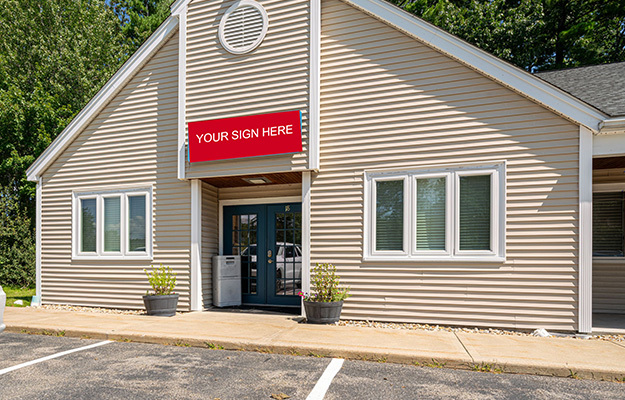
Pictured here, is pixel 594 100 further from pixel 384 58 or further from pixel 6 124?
pixel 6 124

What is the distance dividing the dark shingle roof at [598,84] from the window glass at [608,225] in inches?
83.6

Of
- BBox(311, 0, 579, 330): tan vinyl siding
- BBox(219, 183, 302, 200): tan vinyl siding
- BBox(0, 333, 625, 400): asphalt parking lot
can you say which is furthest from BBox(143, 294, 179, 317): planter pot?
BBox(311, 0, 579, 330): tan vinyl siding

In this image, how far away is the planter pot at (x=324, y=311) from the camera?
6777 millimetres

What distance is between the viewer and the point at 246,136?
7656 mm

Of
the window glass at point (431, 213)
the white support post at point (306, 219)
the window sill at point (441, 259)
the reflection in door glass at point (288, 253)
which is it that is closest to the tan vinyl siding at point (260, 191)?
the reflection in door glass at point (288, 253)

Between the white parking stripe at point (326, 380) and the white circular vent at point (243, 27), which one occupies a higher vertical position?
the white circular vent at point (243, 27)

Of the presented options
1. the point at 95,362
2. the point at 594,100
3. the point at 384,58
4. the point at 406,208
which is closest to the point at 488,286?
the point at 406,208

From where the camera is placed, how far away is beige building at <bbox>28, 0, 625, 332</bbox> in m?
6.32

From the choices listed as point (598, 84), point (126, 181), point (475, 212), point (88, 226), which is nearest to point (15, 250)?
point (88, 226)

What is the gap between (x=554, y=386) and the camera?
164 inches

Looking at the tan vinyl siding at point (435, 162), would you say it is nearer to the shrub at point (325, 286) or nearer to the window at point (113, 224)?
the shrub at point (325, 286)

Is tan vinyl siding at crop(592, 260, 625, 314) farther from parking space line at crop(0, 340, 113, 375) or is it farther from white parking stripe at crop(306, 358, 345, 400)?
parking space line at crop(0, 340, 113, 375)

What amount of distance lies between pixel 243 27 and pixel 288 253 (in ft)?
15.6

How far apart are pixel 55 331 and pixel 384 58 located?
726 centimetres
